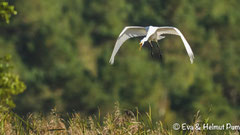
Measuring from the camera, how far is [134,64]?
98.0 feet

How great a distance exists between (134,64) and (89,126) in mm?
24237

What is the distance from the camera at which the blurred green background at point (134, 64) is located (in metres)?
29.7

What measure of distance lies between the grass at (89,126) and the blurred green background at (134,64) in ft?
68.2

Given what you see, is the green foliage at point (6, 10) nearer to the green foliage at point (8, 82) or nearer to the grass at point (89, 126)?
the green foliage at point (8, 82)

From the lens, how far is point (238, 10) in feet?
125

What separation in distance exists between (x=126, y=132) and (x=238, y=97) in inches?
1094

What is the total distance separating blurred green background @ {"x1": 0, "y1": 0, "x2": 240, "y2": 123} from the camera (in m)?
29.7

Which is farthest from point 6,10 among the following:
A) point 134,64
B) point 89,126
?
point 134,64

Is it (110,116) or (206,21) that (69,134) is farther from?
(206,21)

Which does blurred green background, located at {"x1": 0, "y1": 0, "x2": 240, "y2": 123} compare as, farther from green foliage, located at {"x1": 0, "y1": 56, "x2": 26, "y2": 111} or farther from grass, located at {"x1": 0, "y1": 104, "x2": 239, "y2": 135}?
green foliage, located at {"x1": 0, "y1": 56, "x2": 26, "y2": 111}

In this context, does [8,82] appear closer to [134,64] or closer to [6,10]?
[6,10]

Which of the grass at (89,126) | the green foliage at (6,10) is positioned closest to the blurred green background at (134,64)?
the grass at (89,126)

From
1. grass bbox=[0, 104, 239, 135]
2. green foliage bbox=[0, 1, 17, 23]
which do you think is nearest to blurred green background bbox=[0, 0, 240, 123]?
grass bbox=[0, 104, 239, 135]

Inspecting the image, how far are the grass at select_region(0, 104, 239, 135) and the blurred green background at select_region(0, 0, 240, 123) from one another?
20.8 metres
